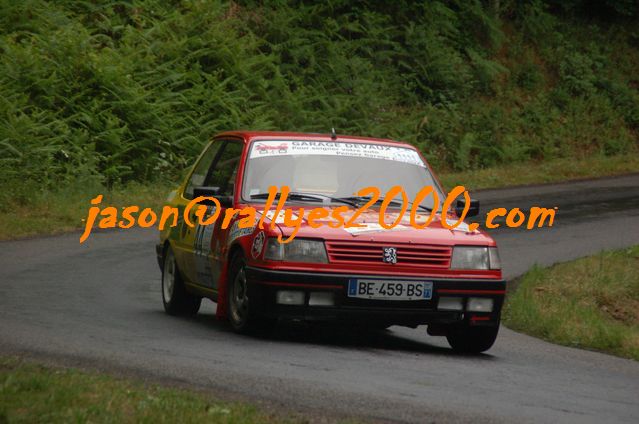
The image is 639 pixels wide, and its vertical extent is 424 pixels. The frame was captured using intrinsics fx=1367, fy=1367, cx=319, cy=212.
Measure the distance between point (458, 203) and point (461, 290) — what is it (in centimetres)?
150

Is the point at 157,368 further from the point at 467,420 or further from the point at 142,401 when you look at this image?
the point at 467,420

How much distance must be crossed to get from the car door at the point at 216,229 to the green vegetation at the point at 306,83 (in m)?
7.73

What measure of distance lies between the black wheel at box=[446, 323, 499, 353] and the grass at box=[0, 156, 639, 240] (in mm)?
8755

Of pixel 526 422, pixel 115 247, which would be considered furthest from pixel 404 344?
pixel 115 247

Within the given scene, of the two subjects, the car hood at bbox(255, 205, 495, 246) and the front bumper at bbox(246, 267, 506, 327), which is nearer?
the front bumper at bbox(246, 267, 506, 327)

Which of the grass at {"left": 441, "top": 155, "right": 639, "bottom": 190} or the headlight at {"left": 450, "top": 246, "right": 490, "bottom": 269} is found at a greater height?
the grass at {"left": 441, "top": 155, "right": 639, "bottom": 190}

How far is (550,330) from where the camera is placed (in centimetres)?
1243

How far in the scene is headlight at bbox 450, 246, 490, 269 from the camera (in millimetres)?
10094

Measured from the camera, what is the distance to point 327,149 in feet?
37.2

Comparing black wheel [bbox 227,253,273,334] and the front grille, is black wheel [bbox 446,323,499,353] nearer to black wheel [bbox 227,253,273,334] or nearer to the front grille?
the front grille

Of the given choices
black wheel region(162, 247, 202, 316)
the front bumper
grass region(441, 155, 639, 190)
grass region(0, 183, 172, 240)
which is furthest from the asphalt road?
grass region(441, 155, 639, 190)

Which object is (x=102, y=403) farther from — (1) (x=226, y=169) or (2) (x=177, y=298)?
(2) (x=177, y=298)

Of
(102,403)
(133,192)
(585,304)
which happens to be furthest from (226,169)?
(133,192)

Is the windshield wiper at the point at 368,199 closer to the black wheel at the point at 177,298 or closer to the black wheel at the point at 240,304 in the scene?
the black wheel at the point at 240,304
